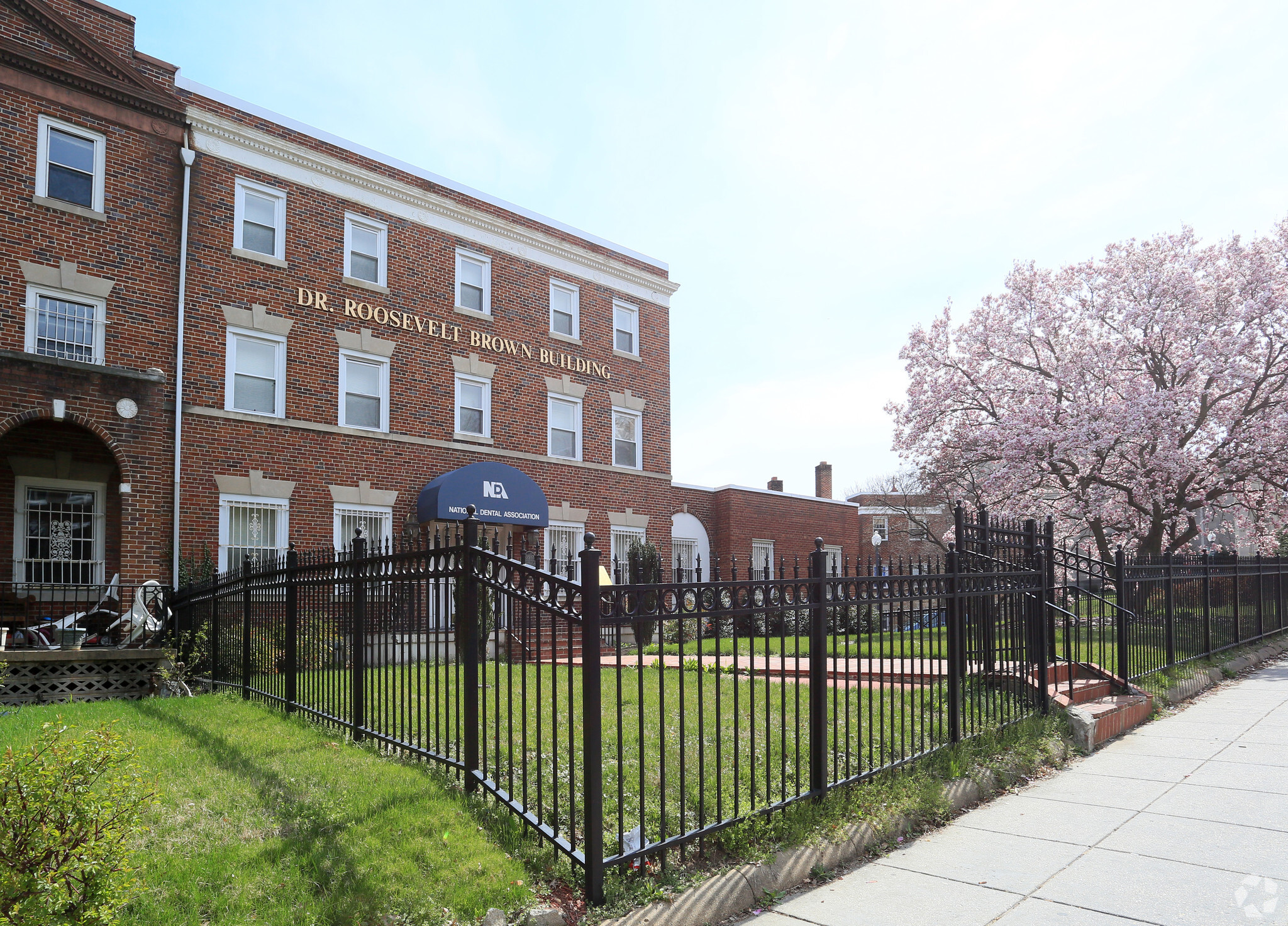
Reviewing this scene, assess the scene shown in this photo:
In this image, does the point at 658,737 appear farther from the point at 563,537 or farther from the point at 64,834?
the point at 563,537

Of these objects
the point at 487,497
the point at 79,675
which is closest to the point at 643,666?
the point at 79,675

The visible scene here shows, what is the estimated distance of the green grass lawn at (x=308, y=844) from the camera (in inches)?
149

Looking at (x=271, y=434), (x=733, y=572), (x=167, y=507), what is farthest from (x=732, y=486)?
(x=733, y=572)

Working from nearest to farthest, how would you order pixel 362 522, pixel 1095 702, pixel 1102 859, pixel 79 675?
1. pixel 1102 859
2. pixel 1095 702
3. pixel 79 675
4. pixel 362 522

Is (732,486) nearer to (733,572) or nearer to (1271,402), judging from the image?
(1271,402)

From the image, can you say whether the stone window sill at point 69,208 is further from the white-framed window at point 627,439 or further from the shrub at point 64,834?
the shrub at point 64,834

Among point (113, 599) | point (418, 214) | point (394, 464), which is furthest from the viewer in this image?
point (418, 214)

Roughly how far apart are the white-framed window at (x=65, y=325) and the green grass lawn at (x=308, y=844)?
8.59m

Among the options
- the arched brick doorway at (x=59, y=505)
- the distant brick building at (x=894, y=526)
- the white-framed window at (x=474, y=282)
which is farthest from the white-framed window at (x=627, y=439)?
the distant brick building at (x=894, y=526)

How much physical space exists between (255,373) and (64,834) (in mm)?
13473

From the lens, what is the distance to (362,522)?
638 inches

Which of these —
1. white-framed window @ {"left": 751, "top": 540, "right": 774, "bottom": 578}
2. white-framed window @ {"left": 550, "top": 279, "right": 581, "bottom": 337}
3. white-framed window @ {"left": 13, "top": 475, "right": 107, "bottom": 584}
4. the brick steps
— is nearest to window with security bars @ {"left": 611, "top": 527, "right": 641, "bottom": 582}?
white-framed window @ {"left": 550, "top": 279, "right": 581, "bottom": 337}

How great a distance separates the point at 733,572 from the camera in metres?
4.97

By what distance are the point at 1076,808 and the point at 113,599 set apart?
42.6 feet
